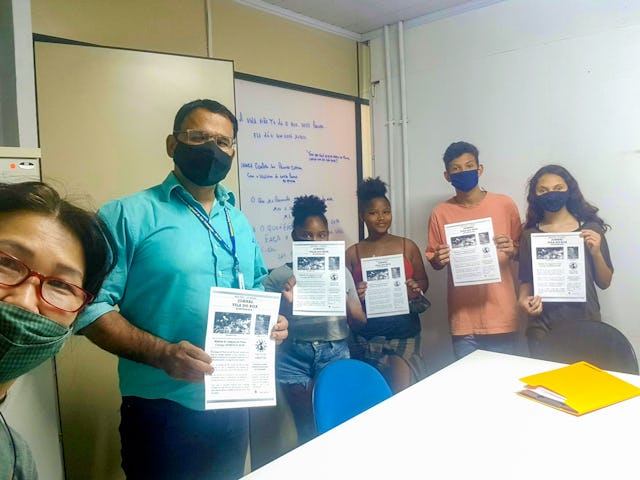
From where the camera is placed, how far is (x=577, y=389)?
1714mm

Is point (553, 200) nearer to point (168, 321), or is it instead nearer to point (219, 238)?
point (219, 238)

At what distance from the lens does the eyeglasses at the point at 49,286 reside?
0.84 meters

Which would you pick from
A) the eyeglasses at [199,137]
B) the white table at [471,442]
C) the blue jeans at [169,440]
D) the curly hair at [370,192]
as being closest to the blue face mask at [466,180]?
the curly hair at [370,192]

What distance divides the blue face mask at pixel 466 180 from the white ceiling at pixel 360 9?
4.36ft

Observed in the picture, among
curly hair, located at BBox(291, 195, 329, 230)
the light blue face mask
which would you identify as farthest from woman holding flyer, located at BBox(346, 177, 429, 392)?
the light blue face mask

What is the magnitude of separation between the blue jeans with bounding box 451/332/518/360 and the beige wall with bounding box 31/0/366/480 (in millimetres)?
1134

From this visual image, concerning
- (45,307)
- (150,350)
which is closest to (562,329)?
(150,350)

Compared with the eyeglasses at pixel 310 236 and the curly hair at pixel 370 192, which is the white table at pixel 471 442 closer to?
the eyeglasses at pixel 310 236

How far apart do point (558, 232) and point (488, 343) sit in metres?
0.72

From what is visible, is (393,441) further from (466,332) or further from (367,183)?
(367,183)

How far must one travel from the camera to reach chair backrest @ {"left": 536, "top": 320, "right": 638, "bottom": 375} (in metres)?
2.03

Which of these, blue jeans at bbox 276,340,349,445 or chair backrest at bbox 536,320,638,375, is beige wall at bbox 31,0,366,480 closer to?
blue jeans at bbox 276,340,349,445

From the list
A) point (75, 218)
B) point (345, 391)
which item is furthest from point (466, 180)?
point (75, 218)

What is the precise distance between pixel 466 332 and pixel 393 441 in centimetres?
139
